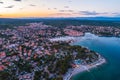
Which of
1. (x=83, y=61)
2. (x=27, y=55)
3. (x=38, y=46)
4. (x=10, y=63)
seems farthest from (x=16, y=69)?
(x=38, y=46)

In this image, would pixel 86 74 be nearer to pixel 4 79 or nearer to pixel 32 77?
pixel 32 77

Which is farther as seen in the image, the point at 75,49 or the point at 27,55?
the point at 75,49

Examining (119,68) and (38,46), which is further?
(38,46)

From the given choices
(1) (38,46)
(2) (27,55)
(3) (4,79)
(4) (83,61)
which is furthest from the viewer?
(1) (38,46)

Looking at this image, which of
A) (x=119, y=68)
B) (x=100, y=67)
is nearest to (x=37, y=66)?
(x=100, y=67)

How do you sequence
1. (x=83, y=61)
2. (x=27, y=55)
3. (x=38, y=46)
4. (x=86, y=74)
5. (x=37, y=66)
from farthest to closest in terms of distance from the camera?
(x=38, y=46) → (x=27, y=55) → (x=83, y=61) → (x=37, y=66) → (x=86, y=74)

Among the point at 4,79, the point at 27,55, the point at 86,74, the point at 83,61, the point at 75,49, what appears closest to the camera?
the point at 4,79

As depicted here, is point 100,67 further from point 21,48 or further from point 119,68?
point 21,48

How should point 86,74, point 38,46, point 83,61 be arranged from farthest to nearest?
point 38,46 < point 83,61 < point 86,74

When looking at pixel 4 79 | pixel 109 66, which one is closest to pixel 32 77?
pixel 4 79
